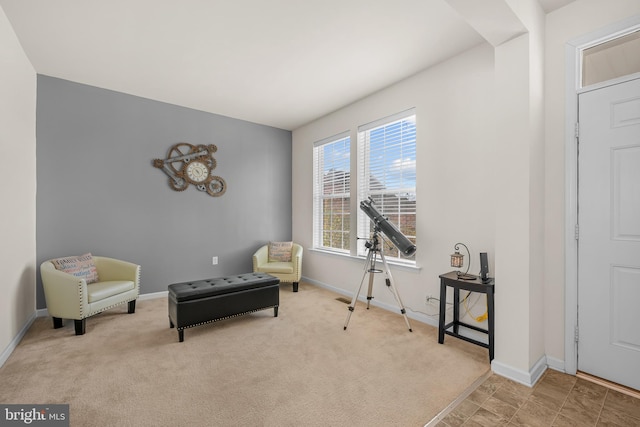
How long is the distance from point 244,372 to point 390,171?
2.68 meters

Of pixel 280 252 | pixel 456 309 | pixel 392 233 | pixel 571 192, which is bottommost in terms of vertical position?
pixel 456 309

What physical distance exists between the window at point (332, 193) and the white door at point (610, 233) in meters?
2.62

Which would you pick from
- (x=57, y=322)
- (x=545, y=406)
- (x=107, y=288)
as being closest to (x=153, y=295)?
(x=107, y=288)

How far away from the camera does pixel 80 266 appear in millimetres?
3164

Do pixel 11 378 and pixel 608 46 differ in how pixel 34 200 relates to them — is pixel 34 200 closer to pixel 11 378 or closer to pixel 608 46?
pixel 11 378

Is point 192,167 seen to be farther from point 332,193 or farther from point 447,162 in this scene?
point 447,162

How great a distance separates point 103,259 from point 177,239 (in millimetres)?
945

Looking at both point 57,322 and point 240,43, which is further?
point 57,322

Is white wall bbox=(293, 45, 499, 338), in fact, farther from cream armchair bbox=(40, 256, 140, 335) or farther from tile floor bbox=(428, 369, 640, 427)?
cream armchair bbox=(40, 256, 140, 335)

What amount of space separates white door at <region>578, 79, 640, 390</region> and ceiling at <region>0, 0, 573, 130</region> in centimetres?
92

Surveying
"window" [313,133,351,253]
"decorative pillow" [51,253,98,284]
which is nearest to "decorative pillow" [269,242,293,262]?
"window" [313,133,351,253]

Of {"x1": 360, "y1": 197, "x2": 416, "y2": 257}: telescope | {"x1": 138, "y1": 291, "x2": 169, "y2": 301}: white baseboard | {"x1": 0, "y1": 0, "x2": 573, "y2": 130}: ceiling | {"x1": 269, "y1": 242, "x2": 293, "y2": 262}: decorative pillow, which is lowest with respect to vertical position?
{"x1": 138, "y1": 291, "x2": 169, "y2": 301}: white baseboard

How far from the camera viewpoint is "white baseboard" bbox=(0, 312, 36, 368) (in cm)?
223

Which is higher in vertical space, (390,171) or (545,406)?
(390,171)
